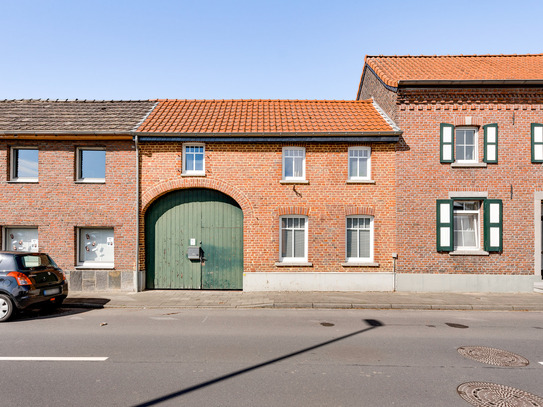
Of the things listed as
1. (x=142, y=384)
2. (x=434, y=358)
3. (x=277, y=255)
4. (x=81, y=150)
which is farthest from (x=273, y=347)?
(x=81, y=150)

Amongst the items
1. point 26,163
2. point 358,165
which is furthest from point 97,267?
point 358,165

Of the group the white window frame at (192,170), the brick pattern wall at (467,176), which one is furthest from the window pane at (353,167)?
the white window frame at (192,170)

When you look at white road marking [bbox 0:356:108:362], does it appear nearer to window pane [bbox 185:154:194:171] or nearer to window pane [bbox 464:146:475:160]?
window pane [bbox 185:154:194:171]

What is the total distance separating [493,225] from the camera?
1071 centimetres

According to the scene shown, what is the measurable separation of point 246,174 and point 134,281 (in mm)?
5363

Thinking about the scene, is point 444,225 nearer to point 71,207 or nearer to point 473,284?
point 473,284

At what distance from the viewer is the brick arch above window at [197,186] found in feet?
35.7

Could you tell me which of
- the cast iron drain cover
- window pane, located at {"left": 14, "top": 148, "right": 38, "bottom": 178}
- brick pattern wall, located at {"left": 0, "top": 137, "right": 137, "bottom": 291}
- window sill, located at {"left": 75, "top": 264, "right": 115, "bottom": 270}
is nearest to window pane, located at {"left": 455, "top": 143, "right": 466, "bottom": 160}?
the cast iron drain cover

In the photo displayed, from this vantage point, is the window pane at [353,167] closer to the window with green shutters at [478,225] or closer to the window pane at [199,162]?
the window with green shutters at [478,225]

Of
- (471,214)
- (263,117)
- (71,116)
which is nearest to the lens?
(471,214)

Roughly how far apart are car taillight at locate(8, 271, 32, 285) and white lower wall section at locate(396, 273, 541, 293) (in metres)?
10.8

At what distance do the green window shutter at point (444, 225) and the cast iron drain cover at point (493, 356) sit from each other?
5.43 meters

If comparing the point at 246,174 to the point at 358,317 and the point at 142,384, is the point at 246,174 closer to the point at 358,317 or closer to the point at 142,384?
the point at 358,317

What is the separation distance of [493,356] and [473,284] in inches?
242
